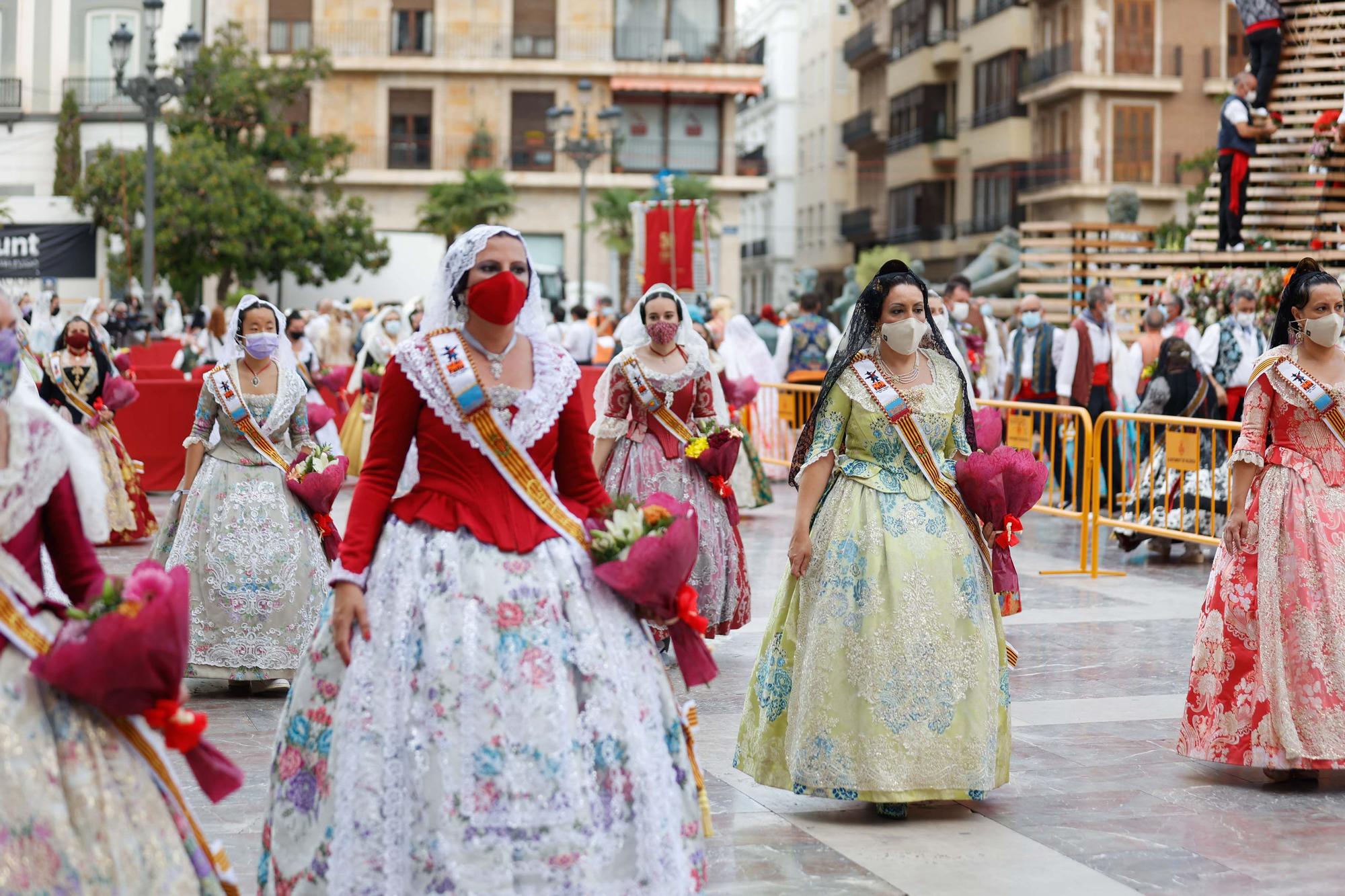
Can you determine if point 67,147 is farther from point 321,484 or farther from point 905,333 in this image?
point 905,333

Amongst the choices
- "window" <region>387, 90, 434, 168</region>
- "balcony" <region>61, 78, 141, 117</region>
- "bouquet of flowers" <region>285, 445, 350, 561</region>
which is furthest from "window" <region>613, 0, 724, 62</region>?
"bouquet of flowers" <region>285, 445, 350, 561</region>

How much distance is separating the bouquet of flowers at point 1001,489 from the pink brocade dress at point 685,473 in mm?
2881

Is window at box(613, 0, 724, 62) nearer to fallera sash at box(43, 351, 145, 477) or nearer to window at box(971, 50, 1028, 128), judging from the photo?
window at box(971, 50, 1028, 128)

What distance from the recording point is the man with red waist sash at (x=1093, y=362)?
1600 cm

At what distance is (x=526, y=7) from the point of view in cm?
5141

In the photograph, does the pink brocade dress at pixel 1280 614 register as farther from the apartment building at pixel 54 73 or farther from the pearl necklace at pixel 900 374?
the apartment building at pixel 54 73

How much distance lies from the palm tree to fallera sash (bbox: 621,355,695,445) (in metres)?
39.7

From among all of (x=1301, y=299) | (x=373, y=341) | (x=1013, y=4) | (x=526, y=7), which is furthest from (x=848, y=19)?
(x=1301, y=299)

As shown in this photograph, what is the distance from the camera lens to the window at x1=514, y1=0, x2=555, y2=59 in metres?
51.3

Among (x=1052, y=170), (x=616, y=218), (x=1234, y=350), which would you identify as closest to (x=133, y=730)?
(x=1234, y=350)

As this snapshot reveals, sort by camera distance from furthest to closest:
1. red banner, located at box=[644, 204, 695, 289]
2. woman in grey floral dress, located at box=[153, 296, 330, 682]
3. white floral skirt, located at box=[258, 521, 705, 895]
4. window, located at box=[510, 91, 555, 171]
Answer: window, located at box=[510, 91, 555, 171] → red banner, located at box=[644, 204, 695, 289] → woman in grey floral dress, located at box=[153, 296, 330, 682] → white floral skirt, located at box=[258, 521, 705, 895]

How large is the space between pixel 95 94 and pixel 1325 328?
26.2m

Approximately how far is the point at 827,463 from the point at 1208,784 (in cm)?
193

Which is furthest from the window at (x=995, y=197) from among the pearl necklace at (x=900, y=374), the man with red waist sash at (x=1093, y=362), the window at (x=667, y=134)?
the pearl necklace at (x=900, y=374)
